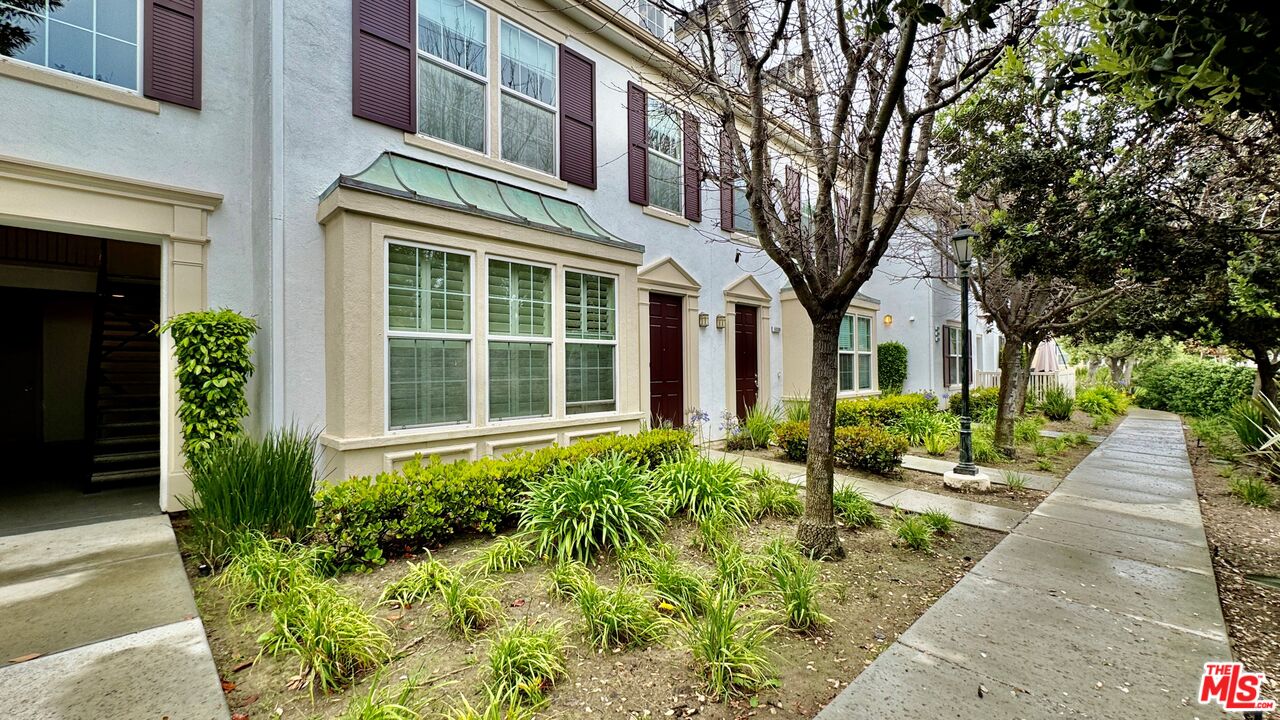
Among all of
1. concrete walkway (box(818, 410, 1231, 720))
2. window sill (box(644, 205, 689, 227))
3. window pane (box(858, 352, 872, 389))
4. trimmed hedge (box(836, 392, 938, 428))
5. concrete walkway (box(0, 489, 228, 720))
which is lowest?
concrete walkway (box(818, 410, 1231, 720))

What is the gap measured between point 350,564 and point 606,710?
8.29 feet

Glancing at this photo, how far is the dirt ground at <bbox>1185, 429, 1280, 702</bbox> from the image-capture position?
3001mm

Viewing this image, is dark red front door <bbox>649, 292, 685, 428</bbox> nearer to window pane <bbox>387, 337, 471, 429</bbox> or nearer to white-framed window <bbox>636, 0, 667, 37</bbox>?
window pane <bbox>387, 337, 471, 429</bbox>

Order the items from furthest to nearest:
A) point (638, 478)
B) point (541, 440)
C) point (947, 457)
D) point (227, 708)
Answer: point (947, 457) → point (541, 440) → point (638, 478) → point (227, 708)

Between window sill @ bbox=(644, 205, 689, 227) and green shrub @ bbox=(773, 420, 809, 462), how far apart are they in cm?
403

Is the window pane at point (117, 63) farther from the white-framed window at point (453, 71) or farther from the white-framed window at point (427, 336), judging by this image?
the white-framed window at point (427, 336)

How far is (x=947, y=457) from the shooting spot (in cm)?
859

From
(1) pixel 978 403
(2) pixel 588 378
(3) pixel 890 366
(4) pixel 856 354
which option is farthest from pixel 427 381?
(1) pixel 978 403

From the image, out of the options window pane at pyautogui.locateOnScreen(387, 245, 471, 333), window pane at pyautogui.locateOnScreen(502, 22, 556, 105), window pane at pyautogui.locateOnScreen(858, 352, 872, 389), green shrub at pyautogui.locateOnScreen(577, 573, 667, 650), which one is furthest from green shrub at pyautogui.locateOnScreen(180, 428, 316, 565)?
window pane at pyautogui.locateOnScreen(858, 352, 872, 389)

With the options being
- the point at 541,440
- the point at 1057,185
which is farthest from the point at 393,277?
the point at 1057,185

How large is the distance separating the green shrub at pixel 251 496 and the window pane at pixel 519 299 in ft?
7.87

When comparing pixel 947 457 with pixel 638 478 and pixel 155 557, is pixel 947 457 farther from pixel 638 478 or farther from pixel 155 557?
pixel 155 557

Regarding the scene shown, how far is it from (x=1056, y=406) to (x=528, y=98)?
51.1 feet

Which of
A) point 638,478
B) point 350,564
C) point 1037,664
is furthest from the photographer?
point 638,478
